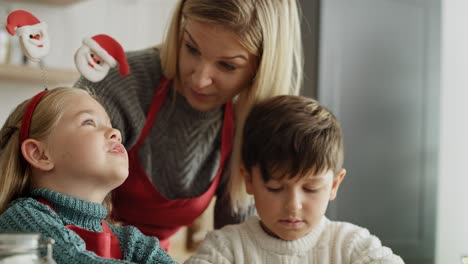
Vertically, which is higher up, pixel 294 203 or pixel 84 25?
pixel 84 25

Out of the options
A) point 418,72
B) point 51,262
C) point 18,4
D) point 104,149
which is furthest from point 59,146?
point 18,4

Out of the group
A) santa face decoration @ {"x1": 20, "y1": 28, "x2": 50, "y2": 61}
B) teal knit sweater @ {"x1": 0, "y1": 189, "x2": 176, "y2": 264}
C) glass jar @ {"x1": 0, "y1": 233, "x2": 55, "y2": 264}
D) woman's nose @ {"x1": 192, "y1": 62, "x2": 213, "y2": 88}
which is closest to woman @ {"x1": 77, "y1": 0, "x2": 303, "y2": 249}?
woman's nose @ {"x1": 192, "y1": 62, "x2": 213, "y2": 88}

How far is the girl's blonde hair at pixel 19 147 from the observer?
1.11 metres

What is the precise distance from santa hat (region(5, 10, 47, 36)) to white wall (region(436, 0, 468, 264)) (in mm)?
1642

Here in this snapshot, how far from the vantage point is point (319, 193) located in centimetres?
129

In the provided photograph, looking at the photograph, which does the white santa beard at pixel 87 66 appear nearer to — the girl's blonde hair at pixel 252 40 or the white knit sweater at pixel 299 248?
the girl's blonde hair at pixel 252 40

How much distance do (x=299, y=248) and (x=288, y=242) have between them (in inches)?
0.9

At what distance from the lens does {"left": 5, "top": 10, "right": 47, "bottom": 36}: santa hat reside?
115 centimetres

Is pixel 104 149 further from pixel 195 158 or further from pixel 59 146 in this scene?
pixel 195 158

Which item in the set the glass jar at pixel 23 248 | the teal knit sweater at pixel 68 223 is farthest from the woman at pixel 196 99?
the glass jar at pixel 23 248

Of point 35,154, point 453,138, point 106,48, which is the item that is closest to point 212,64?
point 106,48

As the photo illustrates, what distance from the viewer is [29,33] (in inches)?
46.3

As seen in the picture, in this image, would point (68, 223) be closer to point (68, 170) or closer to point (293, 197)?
point (68, 170)

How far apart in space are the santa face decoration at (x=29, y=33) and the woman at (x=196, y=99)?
244mm
